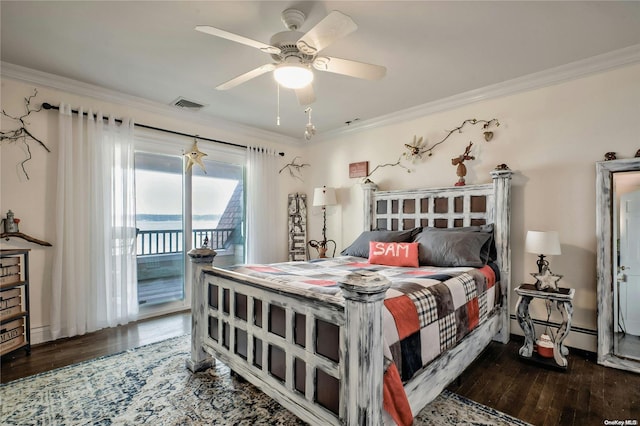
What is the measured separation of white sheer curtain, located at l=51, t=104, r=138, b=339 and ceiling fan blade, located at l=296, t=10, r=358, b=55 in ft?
8.44

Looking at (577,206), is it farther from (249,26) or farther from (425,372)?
(249,26)

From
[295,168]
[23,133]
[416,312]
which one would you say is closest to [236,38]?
[416,312]

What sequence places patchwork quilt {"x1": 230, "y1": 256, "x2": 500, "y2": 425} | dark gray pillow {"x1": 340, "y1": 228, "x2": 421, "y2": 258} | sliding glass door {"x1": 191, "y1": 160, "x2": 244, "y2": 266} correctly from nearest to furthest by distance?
1. patchwork quilt {"x1": 230, "y1": 256, "x2": 500, "y2": 425}
2. dark gray pillow {"x1": 340, "y1": 228, "x2": 421, "y2": 258}
3. sliding glass door {"x1": 191, "y1": 160, "x2": 244, "y2": 266}

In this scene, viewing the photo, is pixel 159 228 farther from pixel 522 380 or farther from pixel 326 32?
pixel 522 380

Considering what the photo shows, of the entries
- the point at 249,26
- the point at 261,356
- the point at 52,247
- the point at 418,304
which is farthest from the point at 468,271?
the point at 52,247

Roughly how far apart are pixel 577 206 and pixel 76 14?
416cm

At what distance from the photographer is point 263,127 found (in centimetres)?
454

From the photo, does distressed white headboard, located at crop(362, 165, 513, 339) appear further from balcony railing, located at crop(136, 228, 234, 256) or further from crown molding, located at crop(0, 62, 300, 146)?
balcony railing, located at crop(136, 228, 234, 256)

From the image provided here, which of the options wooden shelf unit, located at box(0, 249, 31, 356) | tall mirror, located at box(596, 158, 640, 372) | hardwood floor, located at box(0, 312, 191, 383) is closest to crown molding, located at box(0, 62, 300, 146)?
wooden shelf unit, located at box(0, 249, 31, 356)

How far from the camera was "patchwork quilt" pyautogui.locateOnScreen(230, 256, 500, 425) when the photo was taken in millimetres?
1360

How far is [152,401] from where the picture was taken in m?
1.97

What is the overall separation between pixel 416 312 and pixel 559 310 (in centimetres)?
203

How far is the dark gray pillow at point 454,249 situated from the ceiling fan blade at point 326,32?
2011 mm

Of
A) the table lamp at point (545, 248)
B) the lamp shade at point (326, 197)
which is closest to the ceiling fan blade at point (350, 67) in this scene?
the table lamp at point (545, 248)
